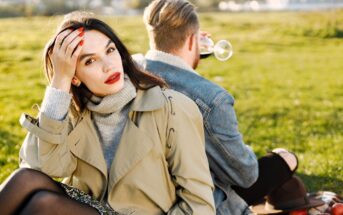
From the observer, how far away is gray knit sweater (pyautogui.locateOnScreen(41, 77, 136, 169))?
316 cm

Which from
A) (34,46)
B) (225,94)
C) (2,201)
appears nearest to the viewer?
(2,201)

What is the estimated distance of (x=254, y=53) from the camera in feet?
55.1

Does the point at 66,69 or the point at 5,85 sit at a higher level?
the point at 66,69

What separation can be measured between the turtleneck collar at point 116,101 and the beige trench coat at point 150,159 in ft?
0.14

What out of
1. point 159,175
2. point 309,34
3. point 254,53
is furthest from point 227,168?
point 309,34

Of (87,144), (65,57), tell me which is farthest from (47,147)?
(65,57)

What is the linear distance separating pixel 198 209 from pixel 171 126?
0.42 metres

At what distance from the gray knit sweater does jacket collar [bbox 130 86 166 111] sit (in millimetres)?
39

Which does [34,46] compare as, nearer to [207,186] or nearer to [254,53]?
[254,53]

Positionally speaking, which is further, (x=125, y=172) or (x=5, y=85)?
(x=5, y=85)

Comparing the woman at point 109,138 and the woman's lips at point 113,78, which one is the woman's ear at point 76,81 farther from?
the woman's lips at point 113,78

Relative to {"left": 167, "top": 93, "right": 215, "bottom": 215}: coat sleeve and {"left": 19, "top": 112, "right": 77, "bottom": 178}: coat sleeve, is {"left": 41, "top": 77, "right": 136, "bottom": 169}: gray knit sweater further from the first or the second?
{"left": 167, "top": 93, "right": 215, "bottom": 215}: coat sleeve

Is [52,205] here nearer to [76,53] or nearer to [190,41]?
[76,53]

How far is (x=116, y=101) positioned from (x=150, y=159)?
1.06ft
